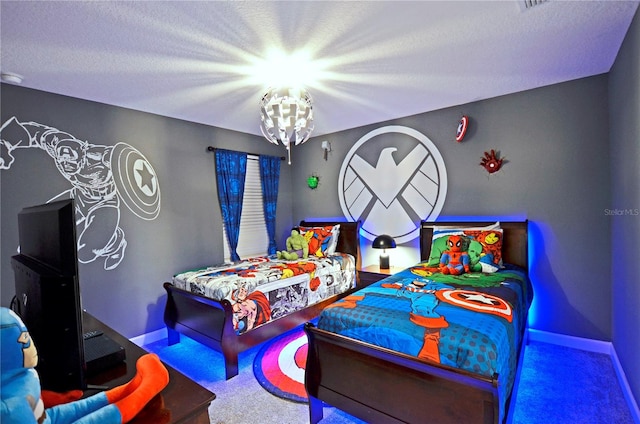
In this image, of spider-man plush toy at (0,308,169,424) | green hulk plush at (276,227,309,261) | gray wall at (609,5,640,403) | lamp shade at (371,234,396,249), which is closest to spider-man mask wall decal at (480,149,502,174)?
gray wall at (609,5,640,403)

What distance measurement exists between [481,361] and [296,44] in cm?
218

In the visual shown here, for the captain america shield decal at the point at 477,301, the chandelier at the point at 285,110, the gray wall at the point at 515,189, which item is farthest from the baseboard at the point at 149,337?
the captain america shield decal at the point at 477,301

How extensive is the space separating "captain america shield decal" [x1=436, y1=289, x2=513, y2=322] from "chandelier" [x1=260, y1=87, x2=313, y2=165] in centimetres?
171

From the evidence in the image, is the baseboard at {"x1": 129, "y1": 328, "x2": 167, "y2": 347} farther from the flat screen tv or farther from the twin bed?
the flat screen tv

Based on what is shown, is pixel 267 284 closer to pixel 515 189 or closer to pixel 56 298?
pixel 56 298

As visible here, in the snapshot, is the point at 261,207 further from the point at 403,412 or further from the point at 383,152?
the point at 403,412

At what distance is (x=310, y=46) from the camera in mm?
2043

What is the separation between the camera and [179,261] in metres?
3.52

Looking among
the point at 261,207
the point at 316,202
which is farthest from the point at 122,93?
the point at 316,202

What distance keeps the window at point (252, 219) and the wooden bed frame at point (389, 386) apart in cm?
261

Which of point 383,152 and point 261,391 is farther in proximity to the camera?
point 383,152

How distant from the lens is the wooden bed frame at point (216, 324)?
2436 mm

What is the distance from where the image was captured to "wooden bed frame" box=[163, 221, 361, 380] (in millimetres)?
2436

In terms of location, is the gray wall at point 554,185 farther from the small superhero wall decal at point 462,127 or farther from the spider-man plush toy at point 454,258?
the spider-man plush toy at point 454,258
